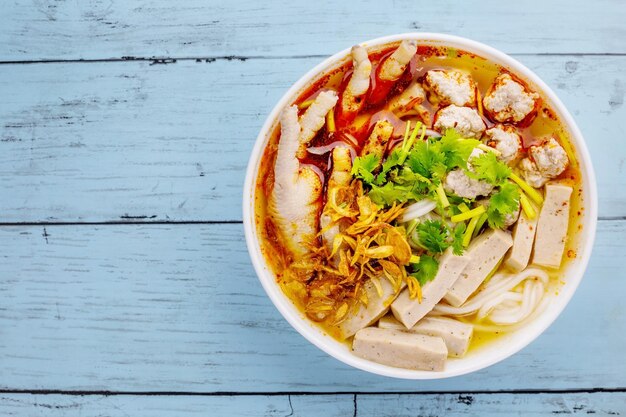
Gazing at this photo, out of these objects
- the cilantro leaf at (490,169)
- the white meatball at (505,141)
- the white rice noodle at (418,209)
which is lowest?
the white rice noodle at (418,209)

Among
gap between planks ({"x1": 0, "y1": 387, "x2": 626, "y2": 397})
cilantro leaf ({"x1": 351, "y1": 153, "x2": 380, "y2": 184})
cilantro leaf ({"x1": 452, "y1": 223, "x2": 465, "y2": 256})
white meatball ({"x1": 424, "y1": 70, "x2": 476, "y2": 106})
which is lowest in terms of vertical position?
gap between planks ({"x1": 0, "y1": 387, "x2": 626, "y2": 397})

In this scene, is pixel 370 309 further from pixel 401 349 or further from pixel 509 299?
pixel 509 299

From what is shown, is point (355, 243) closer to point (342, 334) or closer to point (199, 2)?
point (342, 334)

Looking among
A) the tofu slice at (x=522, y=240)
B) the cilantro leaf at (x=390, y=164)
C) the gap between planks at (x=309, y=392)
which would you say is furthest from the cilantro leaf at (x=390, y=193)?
the gap between planks at (x=309, y=392)

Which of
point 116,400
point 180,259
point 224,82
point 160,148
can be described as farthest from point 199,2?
point 116,400

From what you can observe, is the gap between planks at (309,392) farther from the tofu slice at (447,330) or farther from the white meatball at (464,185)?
the white meatball at (464,185)

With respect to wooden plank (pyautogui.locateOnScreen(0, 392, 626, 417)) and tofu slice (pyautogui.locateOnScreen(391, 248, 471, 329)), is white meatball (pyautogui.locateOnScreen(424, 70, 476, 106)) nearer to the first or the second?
tofu slice (pyautogui.locateOnScreen(391, 248, 471, 329))

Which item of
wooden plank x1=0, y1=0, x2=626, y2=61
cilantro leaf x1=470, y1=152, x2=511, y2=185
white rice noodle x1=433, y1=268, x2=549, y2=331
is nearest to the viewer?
cilantro leaf x1=470, y1=152, x2=511, y2=185

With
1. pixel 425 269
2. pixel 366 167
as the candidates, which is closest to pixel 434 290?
pixel 425 269

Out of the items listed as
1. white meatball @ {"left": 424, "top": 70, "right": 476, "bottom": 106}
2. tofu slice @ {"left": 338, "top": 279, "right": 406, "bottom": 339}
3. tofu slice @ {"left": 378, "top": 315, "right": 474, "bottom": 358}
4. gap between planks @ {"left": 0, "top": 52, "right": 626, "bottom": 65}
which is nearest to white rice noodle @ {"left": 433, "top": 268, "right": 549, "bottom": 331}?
tofu slice @ {"left": 378, "top": 315, "right": 474, "bottom": 358}
